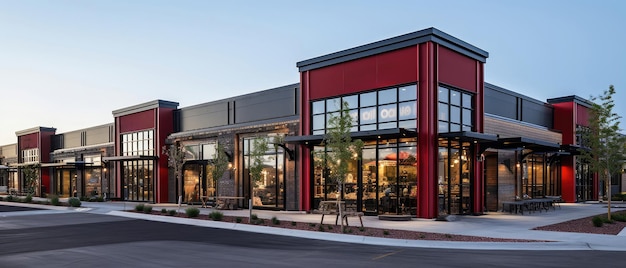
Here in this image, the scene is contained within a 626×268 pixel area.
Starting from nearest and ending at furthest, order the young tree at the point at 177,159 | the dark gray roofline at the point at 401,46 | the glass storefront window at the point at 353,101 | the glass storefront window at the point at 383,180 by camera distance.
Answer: the dark gray roofline at the point at 401,46 < the glass storefront window at the point at 383,180 < the glass storefront window at the point at 353,101 < the young tree at the point at 177,159

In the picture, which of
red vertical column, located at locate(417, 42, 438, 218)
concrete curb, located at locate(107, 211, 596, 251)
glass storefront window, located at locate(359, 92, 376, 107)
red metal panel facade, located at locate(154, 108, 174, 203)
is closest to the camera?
concrete curb, located at locate(107, 211, 596, 251)

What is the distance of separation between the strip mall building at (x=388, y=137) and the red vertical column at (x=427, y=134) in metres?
0.05

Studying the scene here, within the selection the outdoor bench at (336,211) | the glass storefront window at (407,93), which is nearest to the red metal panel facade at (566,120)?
the glass storefront window at (407,93)

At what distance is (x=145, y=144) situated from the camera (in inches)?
1528

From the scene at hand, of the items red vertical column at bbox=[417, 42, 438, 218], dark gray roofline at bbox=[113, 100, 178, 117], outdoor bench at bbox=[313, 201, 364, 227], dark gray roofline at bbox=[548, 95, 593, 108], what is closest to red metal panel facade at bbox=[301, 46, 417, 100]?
red vertical column at bbox=[417, 42, 438, 218]

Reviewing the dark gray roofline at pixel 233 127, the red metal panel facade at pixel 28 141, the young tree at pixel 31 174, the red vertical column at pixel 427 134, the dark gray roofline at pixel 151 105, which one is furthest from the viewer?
the red metal panel facade at pixel 28 141

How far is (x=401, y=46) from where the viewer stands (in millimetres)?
22750

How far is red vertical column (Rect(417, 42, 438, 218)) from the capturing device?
21656 millimetres

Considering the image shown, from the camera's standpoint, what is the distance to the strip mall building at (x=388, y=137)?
22.4 meters

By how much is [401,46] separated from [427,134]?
14.5 feet

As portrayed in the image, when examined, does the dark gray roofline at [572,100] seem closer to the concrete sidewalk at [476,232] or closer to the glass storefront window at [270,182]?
the concrete sidewalk at [476,232]

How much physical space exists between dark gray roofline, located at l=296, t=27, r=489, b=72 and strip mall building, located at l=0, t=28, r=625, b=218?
6 cm

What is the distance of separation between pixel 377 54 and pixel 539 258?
45.8ft

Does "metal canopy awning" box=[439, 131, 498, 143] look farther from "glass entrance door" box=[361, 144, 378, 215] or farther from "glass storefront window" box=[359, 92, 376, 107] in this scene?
"glass storefront window" box=[359, 92, 376, 107]
